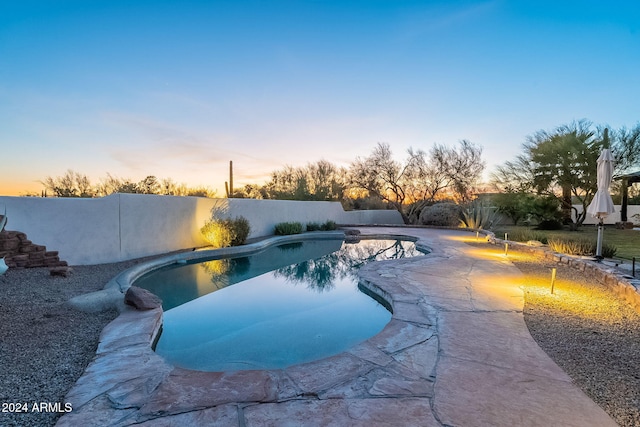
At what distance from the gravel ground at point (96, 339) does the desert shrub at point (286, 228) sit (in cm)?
765

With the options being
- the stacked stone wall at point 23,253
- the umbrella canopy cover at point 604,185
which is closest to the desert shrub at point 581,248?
the umbrella canopy cover at point 604,185

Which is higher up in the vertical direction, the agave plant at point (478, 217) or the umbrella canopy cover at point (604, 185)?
the umbrella canopy cover at point (604, 185)

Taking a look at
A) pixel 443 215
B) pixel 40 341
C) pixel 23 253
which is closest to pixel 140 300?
pixel 40 341

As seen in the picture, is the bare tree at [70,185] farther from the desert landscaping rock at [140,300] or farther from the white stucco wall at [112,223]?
the desert landscaping rock at [140,300]

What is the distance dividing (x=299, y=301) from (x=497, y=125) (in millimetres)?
12110

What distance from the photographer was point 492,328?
3.02m

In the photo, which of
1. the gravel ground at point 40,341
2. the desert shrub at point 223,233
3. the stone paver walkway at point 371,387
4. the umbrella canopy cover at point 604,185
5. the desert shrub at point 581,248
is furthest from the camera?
the desert shrub at point 223,233

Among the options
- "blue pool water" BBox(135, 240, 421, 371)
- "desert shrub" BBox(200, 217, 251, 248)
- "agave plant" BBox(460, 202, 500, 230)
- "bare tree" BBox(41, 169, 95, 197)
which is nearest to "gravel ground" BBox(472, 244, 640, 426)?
"blue pool water" BBox(135, 240, 421, 371)

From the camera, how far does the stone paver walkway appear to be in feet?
5.62

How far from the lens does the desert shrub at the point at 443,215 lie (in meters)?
15.7

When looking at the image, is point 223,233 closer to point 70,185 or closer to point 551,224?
point 70,185

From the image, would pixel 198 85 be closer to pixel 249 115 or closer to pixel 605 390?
pixel 249 115

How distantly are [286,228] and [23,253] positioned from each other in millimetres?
7973

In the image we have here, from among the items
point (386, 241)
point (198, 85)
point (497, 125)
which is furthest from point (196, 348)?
point (497, 125)
